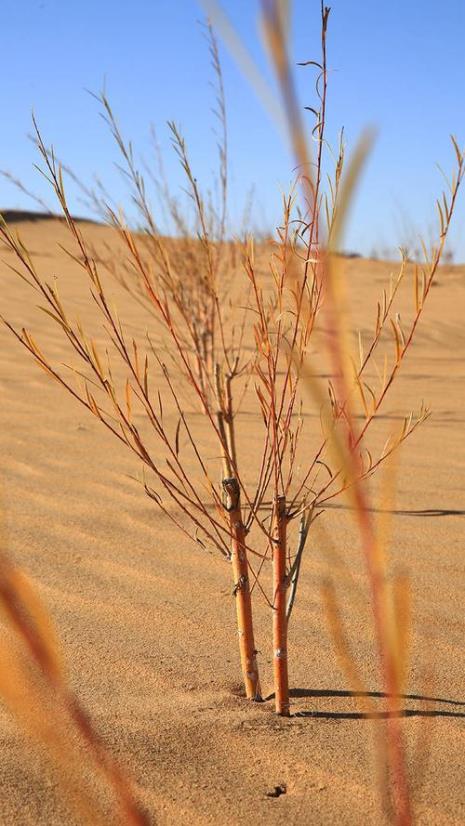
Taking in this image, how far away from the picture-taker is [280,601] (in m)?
1.40

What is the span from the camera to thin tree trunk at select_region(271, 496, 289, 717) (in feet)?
4.38

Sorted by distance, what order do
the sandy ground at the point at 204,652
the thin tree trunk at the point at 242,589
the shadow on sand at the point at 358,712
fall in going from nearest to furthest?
the sandy ground at the point at 204,652
the thin tree trunk at the point at 242,589
the shadow on sand at the point at 358,712

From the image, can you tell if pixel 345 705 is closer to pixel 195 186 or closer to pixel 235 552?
pixel 235 552

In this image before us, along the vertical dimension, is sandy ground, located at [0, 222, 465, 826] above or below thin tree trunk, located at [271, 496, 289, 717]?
below

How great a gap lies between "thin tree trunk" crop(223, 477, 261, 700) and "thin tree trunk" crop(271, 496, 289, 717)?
2.3 inches

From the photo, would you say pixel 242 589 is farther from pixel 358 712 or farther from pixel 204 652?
pixel 204 652

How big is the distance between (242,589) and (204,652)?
1.45 ft

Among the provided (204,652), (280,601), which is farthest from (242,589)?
(204,652)

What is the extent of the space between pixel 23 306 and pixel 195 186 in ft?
24.2

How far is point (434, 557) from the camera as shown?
2.52 m

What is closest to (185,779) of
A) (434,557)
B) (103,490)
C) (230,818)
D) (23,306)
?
(230,818)

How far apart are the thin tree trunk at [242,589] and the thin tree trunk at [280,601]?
2.3 inches

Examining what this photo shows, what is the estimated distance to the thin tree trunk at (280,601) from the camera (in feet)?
4.38

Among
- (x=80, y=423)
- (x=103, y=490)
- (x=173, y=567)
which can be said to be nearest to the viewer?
(x=173, y=567)
